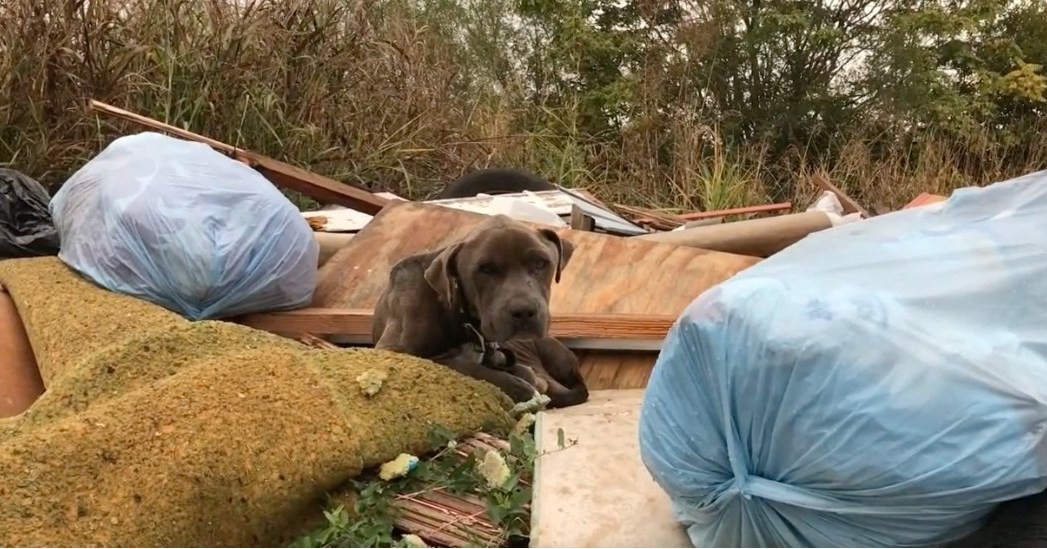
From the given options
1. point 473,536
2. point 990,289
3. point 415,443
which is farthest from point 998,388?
point 415,443

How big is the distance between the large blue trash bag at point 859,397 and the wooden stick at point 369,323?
2.04 meters

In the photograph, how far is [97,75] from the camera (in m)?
7.31

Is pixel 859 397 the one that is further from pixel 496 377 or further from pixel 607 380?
pixel 607 380

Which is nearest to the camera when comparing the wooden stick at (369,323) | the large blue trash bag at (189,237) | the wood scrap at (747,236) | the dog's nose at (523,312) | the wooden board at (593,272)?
the dog's nose at (523,312)

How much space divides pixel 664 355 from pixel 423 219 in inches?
134

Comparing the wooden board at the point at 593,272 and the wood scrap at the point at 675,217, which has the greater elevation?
the wooden board at the point at 593,272

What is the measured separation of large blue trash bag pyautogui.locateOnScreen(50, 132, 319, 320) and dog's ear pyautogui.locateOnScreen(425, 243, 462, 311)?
1.23 meters

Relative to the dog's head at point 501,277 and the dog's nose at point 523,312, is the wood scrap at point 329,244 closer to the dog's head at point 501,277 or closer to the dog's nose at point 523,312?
the dog's head at point 501,277

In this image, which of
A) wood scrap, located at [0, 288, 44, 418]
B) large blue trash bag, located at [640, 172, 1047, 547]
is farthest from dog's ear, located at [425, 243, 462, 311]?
large blue trash bag, located at [640, 172, 1047, 547]

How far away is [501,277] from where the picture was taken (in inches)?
148

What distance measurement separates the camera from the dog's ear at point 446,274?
12.5 ft

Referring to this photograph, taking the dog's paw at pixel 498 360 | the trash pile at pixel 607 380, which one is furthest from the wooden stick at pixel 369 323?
the dog's paw at pixel 498 360

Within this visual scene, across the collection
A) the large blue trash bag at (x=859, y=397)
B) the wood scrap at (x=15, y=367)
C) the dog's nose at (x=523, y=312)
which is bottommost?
→ the wood scrap at (x=15, y=367)

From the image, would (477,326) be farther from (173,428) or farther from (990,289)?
(990,289)
